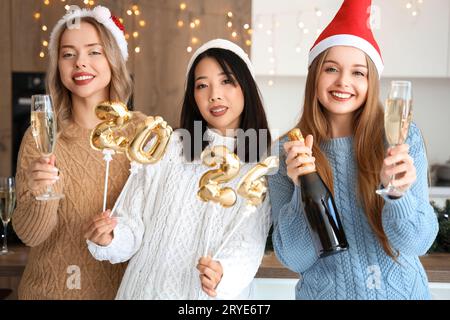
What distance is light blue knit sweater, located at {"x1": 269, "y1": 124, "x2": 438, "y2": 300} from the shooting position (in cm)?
111

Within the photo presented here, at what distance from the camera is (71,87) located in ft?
4.43

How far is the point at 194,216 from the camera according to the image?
121 cm

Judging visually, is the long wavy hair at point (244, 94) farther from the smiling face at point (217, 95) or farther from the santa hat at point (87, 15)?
the santa hat at point (87, 15)

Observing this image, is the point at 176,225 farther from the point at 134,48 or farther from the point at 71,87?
the point at 134,48

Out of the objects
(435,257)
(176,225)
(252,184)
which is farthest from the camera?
(435,257)

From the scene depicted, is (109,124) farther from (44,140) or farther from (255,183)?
(255,183)

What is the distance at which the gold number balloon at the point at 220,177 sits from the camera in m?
1.07

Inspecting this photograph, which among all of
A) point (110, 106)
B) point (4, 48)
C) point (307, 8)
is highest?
point (307, 8)

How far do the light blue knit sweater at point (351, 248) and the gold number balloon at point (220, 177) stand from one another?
0.13m

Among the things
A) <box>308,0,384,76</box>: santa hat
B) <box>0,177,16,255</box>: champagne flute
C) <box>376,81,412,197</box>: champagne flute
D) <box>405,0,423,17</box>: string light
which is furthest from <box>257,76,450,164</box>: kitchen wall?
<box>376,81,412,197</box>: champagne flute

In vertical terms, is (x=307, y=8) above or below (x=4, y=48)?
above
